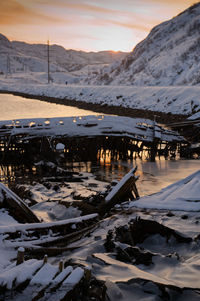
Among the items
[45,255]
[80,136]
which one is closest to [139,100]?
[80,136]

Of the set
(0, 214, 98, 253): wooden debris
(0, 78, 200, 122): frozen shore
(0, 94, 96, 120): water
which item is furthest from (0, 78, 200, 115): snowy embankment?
(0, 214, 98, 253): wooden debris

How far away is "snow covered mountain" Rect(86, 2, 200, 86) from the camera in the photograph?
6250cm

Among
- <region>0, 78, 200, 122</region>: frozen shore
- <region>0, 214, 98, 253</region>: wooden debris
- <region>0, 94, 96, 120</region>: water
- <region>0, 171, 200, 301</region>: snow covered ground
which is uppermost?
<region>0, 78, 200, 122</region>: frozen shore

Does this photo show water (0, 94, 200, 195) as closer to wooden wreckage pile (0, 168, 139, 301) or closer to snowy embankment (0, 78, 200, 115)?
wooden wreckage pile (0, 168, 139, 301)

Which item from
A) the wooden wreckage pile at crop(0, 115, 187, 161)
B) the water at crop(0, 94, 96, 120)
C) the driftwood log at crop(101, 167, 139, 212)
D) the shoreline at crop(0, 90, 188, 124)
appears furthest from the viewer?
the water at crop(0, 94, 96, 120)

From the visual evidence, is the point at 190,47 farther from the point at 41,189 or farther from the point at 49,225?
the point at 49,225

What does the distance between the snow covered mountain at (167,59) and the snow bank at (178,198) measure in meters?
45.7

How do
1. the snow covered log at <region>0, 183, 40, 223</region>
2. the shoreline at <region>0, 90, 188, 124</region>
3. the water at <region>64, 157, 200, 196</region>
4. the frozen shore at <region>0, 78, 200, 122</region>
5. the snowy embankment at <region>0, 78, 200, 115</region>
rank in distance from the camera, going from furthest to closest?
the snowy embankment at <region>0, 78, 200, 115</region> < the frozen shore at <region>0, 78, 200, 122</region> < the shoreline at <region>0, 90, 188, 124</region> < the water at <region>64, 157, 200, 196</region> < the snow covered log at <region>0, 183, 40, 223</region>

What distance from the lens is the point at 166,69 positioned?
66.8m

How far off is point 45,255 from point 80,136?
55.9 feet

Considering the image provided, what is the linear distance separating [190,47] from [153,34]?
3617 cm

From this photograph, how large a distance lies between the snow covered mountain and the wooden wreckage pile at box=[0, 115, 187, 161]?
3292 cm

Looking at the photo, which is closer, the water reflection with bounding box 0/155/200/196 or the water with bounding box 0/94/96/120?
the water reflection with bounding box 0/155/200/196

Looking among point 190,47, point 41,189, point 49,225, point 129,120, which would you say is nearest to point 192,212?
point 49,225
